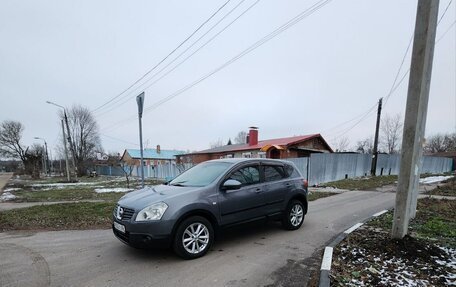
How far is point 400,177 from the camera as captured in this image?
495 cm

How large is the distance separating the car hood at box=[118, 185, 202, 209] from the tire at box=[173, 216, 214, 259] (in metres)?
0.50

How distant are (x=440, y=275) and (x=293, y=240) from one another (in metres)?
2.52

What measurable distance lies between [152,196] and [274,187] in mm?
2628

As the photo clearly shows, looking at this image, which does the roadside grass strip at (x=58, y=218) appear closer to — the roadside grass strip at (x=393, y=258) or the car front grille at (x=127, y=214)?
the car front grille at (x=127, y=214)

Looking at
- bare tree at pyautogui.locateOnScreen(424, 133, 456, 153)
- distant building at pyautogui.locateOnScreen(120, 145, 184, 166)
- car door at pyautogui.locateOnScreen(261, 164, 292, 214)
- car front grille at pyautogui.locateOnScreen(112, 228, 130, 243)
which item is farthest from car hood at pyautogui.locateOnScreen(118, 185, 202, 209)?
bare tree at pyautogui.locateOnScreen(424, 133, 456, 153)

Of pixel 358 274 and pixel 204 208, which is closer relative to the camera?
pixel 358 274

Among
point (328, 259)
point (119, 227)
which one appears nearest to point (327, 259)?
point (328, 259)

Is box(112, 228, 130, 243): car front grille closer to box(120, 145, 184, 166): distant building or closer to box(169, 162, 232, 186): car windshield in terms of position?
box(169, 162, 232, 186): car windshield

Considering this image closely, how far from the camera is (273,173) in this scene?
6.51 meters

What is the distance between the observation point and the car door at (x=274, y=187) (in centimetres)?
614

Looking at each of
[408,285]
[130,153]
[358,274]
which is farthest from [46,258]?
[130,153]

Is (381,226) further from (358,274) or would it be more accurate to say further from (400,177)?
(358,274)

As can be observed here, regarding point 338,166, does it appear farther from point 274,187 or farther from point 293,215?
point 274,187

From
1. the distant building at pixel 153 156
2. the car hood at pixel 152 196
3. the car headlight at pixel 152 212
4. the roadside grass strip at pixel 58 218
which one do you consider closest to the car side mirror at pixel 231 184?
the car hood at pixel 152 196
